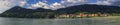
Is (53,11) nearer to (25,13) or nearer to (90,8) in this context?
(25,13)

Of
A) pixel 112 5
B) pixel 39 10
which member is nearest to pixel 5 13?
pixel 39 10

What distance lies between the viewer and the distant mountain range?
12.6m

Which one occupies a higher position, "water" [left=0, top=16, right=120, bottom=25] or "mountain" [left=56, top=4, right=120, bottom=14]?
"mountain" [left=56, top=4, right=120, bottom=14]

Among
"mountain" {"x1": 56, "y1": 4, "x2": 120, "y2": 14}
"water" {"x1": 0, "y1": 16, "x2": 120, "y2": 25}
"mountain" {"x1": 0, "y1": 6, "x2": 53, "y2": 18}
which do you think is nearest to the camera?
"water" {"x1": 0, "y1": 16, "x2": 120, "y2": 25}

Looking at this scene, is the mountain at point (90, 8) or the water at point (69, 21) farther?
the mountain at point (90, 8)

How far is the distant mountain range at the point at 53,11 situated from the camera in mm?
12566

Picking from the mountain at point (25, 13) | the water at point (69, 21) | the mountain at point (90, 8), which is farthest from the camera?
the mountain at point (25, 13)

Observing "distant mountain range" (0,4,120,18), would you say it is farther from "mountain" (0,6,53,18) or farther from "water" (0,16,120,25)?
"water" (0,16,120,25)

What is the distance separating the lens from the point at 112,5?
12.4 meters

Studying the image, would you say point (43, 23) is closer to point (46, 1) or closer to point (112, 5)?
point (46, 1)

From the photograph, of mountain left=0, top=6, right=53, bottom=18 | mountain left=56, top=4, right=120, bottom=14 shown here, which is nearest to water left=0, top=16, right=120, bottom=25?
mountain left=0, top=6, right=53, bottom=18

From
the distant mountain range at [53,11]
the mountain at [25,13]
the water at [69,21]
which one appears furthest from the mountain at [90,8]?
the mountain at [25,13]

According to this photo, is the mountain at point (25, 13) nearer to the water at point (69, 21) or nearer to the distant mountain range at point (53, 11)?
the distant mountain range at point (53, 11)

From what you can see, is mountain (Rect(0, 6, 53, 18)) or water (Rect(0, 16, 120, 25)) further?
mountain (Rect(0, 6, 53, 18))
